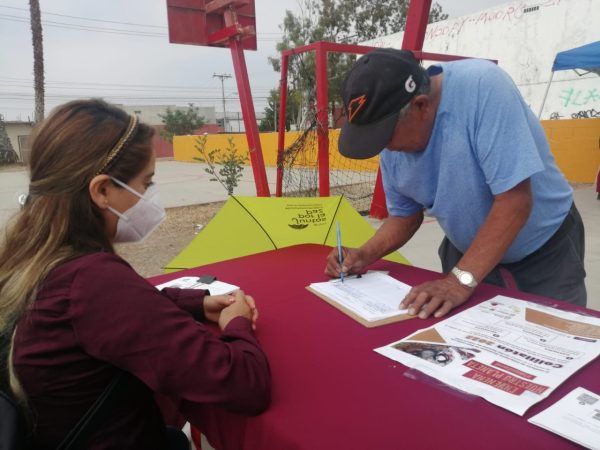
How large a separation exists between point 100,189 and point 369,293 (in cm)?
86

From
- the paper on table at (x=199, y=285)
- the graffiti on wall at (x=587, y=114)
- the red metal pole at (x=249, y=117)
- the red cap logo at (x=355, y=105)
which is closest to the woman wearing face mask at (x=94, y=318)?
the paper on table at (x=199, y=285)

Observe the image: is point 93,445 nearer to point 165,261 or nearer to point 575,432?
point 575,432

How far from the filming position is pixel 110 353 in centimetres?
87

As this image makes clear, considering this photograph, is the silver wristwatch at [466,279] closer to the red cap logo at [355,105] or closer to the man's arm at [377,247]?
the man's arm at [377,247]

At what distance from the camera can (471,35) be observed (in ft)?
50.5

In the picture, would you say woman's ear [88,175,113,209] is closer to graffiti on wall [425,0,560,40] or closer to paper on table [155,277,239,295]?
paper on table [155,277,239,295]

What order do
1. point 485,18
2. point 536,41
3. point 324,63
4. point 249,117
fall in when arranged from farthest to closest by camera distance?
point 485,18, point 536,41, point 249,117, point 324,63

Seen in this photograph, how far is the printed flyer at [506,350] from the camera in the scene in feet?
3.01

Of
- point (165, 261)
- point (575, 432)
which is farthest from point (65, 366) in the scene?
point (165, 261)

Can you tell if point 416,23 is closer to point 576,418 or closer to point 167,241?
point 167,241

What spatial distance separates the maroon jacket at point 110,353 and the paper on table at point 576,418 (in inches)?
20.1

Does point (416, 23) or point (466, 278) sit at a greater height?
point (416, 23)

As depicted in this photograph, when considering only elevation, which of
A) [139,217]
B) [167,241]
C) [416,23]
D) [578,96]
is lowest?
[167,241]

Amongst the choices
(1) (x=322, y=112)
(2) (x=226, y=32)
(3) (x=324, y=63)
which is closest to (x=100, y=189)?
(1) (x=322, y=112)
